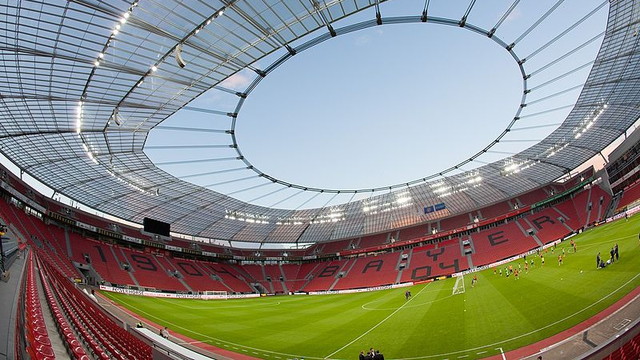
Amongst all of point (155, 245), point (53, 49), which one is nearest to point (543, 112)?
point (53, 49)

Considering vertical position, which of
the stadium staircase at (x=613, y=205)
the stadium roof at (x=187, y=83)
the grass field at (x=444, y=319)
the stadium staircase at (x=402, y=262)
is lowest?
the grass field at (x=444, y=319)

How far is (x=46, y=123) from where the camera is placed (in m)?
32.7

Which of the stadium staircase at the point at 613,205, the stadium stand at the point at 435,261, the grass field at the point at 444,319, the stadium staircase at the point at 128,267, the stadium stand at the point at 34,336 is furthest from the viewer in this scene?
the stadium stand at the point at 435,261

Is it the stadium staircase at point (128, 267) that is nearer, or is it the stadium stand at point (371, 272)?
the stadium staircase at point (128, 267)

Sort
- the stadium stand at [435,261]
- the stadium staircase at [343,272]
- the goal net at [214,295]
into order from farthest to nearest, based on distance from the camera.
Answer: the stadium staircase at [343,272] → the stadium stand at [435,261] → the goal net at [214,295]

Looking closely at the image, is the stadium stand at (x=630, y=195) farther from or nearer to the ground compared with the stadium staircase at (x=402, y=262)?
farther from the ground

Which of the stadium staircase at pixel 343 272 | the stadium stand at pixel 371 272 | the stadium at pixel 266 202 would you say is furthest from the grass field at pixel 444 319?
the stadium staircase at pixel 343 272

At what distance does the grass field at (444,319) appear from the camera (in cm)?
1780

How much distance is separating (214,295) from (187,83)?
35194mm

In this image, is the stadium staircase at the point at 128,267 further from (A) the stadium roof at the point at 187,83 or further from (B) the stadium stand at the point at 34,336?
(B) the stadium stand at the point at 34,336

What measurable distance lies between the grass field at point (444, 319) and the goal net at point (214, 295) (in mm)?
14399

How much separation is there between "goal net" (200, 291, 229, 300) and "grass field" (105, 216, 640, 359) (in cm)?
1440

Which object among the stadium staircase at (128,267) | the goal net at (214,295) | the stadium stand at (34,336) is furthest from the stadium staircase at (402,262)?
the stadium stand at (34,336)

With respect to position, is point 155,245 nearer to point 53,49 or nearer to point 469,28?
point 53,49
